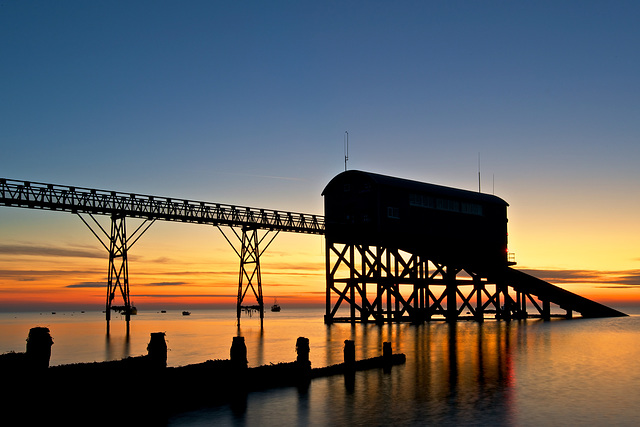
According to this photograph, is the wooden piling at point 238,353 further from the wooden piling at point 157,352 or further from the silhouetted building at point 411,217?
the silhouetted building at point 411,217

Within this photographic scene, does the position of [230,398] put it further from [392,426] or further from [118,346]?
[118,346]

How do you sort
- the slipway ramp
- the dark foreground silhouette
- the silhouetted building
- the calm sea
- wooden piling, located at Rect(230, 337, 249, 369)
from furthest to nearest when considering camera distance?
the slipway ramp, the silhouetted building, wooden piling, located at Rect(230, 337, 249, 369), the calm sea, the dark foreground silhouette

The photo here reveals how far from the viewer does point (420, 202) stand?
66312 mm

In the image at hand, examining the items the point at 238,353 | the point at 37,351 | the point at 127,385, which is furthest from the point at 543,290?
the point at 37,351

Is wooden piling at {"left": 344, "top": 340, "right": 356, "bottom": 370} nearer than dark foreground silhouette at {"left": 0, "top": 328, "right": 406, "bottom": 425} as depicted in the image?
A: No

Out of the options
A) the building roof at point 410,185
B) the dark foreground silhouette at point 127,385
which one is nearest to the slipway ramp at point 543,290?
the building roof at point 410,185

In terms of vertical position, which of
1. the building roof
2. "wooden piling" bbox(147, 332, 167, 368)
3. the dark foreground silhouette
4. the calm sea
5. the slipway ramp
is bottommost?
the calm sea

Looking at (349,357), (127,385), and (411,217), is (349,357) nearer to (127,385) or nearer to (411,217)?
(127,385)

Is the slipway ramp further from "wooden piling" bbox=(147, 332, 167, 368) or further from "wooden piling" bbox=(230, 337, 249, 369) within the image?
"wooden piling" bbox=(147, 332, 167, 368)

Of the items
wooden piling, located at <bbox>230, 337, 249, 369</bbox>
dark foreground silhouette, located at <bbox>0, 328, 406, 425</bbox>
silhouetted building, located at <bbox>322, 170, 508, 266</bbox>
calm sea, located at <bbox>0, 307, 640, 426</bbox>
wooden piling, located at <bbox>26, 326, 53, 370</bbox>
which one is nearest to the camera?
dark foreground silhouette, located at <bbox>0, 328, 406, 425</bbox>

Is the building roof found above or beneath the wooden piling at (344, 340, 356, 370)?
above

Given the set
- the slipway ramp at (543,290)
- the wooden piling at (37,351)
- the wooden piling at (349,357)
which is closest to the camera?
the wooden piling at (37,351)

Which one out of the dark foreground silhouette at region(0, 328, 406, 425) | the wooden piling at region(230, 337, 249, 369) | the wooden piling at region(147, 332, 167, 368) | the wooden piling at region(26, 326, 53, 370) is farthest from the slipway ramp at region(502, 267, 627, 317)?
the wooden piling at region(26, 326, 53, 370)

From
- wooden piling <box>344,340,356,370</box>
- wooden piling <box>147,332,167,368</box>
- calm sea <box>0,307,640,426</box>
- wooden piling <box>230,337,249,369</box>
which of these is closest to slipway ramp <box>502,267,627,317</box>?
calm sea <box>0,307,640,426</box>
